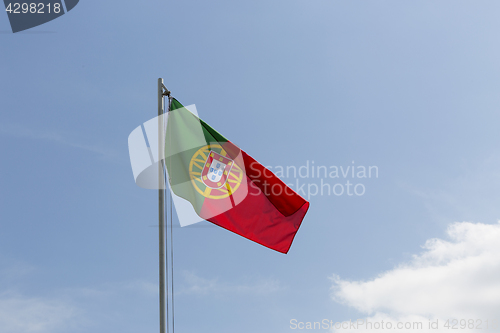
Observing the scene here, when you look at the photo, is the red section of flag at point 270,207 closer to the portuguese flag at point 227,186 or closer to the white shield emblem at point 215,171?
the portuguese flag at point 227,186

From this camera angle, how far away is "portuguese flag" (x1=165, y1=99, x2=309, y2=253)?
42.3 feet

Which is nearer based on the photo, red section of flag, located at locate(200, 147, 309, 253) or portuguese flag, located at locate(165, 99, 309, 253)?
portuguese flag, located at locate(165, 99, 309, 253)

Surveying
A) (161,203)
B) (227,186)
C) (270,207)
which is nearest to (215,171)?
(227,186)

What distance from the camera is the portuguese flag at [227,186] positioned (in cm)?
1290

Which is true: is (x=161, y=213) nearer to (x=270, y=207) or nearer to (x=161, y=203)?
(x=161, y=203)

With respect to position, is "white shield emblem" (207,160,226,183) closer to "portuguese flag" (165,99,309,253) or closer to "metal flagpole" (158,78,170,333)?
"portuguese flag" (165,99,309,253)

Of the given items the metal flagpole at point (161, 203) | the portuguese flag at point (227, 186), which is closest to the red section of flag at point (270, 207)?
the portuguese flag at point (227, 186)

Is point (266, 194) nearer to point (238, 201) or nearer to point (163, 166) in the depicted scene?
point (238, 201)

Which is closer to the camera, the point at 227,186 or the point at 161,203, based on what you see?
the point at 161,203

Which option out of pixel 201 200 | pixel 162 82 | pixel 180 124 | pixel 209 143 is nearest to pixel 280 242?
pixel 201 200

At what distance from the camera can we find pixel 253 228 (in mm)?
13352

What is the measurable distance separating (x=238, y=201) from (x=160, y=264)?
314 cm

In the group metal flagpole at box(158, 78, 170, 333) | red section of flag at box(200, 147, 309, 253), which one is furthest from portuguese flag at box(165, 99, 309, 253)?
metal flagpole at box(158, 78, 170, 333)

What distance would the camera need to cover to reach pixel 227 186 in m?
13.5
